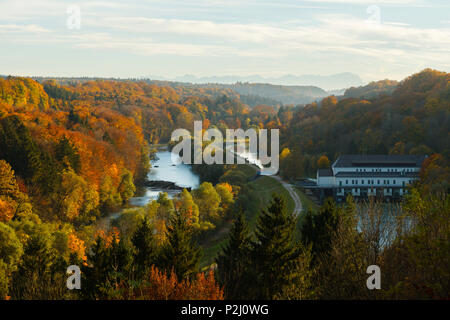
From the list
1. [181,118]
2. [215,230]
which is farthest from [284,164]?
[181,118]

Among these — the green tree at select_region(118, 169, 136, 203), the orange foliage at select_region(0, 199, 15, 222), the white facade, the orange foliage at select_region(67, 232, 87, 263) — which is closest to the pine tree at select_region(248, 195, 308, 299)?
the orange foliage at select_region(67, 232, 87, 263)

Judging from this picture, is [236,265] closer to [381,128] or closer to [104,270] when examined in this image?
[104,270]

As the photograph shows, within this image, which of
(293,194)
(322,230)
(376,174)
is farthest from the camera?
(376,174)

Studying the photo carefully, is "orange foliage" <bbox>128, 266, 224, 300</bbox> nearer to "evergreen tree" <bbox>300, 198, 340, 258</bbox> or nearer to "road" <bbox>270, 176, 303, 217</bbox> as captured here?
"evergreen tree" <bbox>300, 198, 340, 258</bbox>

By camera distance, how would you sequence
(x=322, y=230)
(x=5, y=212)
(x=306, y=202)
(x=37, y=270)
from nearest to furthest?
1. (x=37, y=270)
2. (x=322, y=230)
3. (x=5, y=212)
4. (x=306, y=202)

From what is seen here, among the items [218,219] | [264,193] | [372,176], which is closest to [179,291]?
[218,219]

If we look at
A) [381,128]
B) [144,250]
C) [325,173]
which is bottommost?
[325,173]
